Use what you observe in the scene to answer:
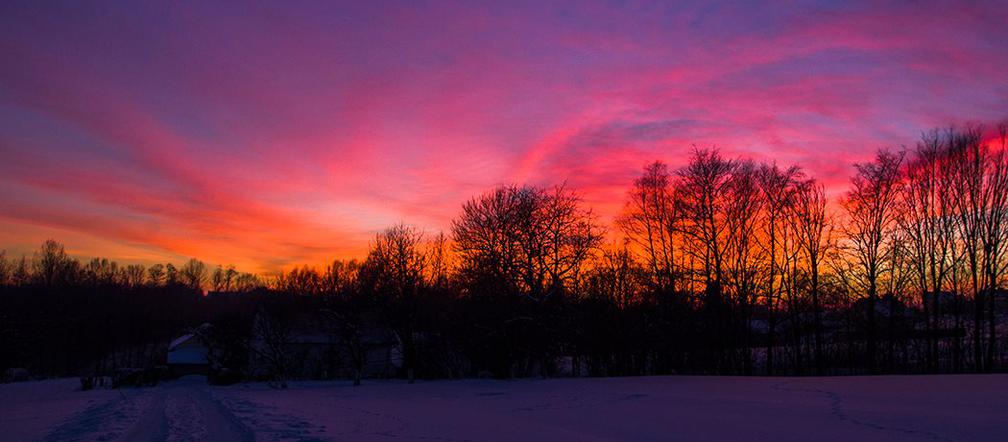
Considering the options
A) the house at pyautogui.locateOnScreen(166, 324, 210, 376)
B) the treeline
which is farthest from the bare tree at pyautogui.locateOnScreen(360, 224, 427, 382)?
the house at pyautogui.locateOnScreen(166, 324, 210, 376)

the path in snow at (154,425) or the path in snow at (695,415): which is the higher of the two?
the path in snow at (695,415)

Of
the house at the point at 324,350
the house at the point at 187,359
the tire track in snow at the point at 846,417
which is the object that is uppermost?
the tire track in snow at the point at 846,417

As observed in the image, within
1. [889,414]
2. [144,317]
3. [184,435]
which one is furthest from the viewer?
[144,317]

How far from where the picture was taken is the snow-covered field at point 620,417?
1145 cm

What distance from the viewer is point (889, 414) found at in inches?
496

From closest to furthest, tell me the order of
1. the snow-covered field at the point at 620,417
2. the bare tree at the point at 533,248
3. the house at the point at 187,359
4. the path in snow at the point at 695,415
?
the path in snow at the point at 695,415, the snow-covered field at the point at 620,417, the bare tree at the point at 533,248, the house at the point at 187,359

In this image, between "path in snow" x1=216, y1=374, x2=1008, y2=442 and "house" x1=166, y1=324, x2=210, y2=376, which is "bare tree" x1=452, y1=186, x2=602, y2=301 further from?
"house" x1=166, y1=324, x2=210, y2=376

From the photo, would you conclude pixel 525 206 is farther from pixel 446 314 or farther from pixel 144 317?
pixel 144 317

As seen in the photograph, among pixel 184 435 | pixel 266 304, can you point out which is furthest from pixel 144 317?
pixel 184 435

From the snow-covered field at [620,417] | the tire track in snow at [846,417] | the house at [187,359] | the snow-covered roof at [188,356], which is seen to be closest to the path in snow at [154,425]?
the snow-covered field at [620,417]

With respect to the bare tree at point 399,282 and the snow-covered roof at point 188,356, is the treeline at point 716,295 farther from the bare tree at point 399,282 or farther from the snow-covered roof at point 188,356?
the snow-covered roof at point 188,356

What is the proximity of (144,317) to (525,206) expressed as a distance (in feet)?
234

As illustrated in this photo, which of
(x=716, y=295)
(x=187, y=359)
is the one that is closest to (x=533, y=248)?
(x=716, y=295)

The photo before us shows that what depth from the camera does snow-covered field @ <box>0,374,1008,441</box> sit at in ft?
37.6
